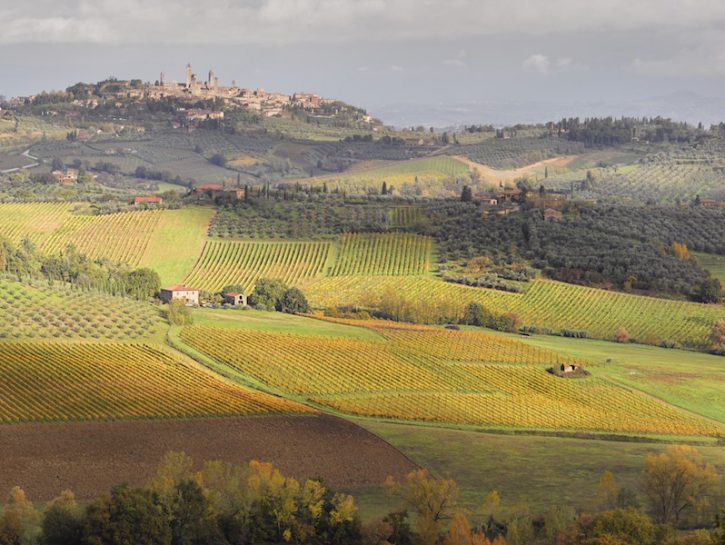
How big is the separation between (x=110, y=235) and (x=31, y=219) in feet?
37.5

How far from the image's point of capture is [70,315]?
85.7 m

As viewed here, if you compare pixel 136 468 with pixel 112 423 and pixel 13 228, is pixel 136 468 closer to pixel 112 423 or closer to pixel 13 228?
pixel 112 423

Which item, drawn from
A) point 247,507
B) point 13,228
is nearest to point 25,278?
point 13,228

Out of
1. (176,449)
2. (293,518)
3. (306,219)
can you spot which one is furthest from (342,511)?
(306,219)

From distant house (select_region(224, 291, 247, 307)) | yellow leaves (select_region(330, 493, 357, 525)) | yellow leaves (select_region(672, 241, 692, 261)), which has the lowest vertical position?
yellow leaves (select_region(330, 493, 357, 525))

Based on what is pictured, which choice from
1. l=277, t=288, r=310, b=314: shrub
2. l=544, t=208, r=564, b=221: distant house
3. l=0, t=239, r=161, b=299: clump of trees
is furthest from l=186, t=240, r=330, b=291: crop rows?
l=544, t=208, r=564, b=221: distant house

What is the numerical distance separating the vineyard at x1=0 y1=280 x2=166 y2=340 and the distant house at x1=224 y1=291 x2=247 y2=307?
16.1 metres

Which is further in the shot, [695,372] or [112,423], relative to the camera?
[695,372]

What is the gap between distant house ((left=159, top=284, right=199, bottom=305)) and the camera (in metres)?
108

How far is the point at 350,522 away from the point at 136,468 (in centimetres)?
1268

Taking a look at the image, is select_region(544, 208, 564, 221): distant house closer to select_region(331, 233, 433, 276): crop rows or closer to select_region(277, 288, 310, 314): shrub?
select_region(331, 233, 433, 276): crop rows

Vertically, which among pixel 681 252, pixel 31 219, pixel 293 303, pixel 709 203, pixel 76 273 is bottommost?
pixel 293 303

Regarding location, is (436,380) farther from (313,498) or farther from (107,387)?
(313,498)

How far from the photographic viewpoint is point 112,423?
64.1 m
